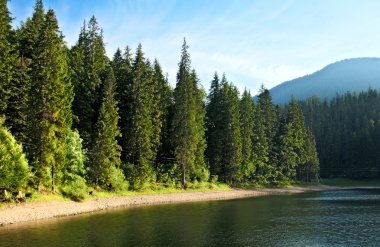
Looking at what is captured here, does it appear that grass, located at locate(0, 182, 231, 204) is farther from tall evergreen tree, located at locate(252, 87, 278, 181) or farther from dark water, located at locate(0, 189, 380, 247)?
tall evergreen tree, located at locate(252, 87, 278, 181)

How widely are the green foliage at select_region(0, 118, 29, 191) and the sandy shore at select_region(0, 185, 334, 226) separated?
219cm

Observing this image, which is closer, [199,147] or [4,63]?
[4,63]

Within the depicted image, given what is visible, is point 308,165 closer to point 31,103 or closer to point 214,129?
point 214,129

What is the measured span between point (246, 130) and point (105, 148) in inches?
1724

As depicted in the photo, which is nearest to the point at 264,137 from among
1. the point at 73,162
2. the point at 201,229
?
the point at 73,162

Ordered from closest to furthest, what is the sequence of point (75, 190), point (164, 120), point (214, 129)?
point (75, 190) → point (164, 120) → point (214, 129)

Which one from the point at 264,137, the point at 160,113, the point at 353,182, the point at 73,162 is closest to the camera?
the point at 73,162

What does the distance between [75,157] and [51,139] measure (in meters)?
6.95

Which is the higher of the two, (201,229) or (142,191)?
(142,191)

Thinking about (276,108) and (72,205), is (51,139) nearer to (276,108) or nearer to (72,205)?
(72,205)

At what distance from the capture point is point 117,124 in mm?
72250

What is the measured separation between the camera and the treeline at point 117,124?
4800cm

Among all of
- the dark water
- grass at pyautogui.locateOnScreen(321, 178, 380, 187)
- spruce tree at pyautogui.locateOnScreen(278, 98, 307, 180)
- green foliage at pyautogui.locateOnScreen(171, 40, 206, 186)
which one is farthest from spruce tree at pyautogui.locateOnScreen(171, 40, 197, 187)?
grass at pyautogui.locateOnScreen(321, 178, 380, 187)

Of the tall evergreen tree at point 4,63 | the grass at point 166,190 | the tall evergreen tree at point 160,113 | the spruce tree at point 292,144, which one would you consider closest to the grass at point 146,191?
the grass at point 166,190
